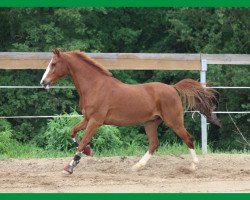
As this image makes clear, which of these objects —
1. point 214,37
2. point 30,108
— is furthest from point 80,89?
point 214,37

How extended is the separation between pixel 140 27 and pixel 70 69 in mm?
12734

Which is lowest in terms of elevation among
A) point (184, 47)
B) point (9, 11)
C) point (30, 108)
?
point (30, 108)

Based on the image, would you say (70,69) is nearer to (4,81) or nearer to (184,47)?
(4,81)

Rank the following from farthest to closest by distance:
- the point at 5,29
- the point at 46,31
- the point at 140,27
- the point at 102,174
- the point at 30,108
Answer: the point at 140,27
the point at 5,29
the point at 46,31
the point at 30,108
the point at 102,174

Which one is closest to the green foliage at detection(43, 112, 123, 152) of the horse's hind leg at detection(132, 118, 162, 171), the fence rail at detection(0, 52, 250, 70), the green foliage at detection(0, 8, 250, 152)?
the fence rail at detection(0, 52, 250, 70)

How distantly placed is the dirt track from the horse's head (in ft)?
4.57

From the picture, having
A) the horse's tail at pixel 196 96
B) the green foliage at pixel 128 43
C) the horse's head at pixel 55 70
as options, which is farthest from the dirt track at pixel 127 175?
the green foliage at pixel 128 43

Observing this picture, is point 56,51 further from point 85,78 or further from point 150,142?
point 150,142

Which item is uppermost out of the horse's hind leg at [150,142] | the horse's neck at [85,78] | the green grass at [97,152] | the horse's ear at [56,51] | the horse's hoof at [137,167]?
the horse's ear at [56,51]

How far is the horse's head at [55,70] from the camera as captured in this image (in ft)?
28.4

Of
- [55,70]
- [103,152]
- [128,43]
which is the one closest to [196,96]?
[103,152]

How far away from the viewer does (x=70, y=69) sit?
891cm

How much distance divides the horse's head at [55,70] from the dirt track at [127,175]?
1.39 m

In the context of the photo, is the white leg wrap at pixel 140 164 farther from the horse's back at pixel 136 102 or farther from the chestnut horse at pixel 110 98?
the horse's back at pixel 136 102
